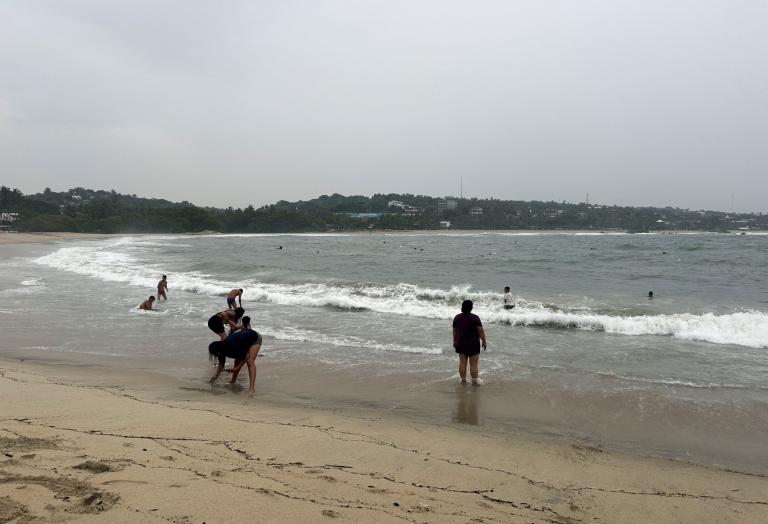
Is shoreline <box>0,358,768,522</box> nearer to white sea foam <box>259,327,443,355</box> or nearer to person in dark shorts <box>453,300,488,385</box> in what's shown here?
person in dark shorts <box>453,300,488,385</box>

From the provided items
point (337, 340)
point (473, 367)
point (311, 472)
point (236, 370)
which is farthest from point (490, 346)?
point (311, 472)

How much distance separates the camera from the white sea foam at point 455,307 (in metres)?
12.0

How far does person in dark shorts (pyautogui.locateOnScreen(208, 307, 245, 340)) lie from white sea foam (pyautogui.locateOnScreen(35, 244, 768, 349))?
21.3 ft

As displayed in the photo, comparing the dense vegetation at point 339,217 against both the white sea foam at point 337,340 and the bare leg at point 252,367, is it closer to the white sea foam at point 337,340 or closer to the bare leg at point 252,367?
the white sea foam at point 337,340

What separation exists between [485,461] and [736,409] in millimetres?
4206

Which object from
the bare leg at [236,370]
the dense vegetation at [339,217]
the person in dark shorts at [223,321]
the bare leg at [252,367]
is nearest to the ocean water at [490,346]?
the bare leg at [252,367]

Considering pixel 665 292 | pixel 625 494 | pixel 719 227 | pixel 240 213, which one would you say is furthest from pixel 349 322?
pixel 719 227

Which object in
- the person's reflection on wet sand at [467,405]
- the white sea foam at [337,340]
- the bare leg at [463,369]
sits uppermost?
the bare leg at [463,369]

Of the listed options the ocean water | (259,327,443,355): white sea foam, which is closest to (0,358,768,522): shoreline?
the ocean water

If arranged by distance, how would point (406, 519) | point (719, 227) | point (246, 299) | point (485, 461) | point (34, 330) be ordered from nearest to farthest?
point (406, 519), point (485, 461), point (34, 330), point (246, 299), point (719, 227)

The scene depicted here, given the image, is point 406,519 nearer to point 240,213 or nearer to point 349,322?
point 349,322

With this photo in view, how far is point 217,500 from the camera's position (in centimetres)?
333

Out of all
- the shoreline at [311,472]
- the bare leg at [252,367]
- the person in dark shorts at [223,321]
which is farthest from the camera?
the person in dark shorts at [223,321]

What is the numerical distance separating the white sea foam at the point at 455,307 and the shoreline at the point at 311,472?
26.7 ft
